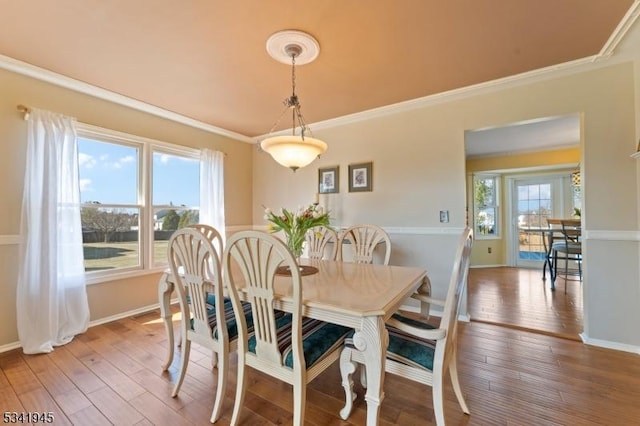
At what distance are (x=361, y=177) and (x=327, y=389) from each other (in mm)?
2461

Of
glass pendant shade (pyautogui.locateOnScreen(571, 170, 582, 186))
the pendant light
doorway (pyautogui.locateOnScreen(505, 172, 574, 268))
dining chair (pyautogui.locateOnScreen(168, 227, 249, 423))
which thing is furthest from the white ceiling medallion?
doorway (pyautogui.locateOnScreen(505, 172, 574, 268))

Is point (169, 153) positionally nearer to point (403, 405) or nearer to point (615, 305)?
point (403, 405)

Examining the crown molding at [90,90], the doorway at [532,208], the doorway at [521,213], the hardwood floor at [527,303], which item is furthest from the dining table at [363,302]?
the doorway at [532,208]

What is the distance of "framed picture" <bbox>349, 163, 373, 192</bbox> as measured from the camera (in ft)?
11.7

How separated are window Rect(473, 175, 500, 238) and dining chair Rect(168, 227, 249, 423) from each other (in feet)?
19.0

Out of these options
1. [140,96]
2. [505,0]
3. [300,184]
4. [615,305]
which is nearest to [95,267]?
[140,96]

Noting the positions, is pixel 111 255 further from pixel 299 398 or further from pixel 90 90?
pixel 299 398

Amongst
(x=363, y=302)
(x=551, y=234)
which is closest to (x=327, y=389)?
(x=363, y=302)

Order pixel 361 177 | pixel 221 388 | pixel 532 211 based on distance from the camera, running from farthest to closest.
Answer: pixel 532 211 < pixel 361 177 < pixel 221 388

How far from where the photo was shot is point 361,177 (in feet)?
11.9

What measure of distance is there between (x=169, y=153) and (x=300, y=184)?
179cm

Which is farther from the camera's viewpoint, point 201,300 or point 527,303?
point 527,303

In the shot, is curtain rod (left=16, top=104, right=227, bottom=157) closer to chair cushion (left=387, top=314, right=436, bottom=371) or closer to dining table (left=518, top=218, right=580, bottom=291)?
chair cushion (left=387, top=314, right=436, bottom=371)

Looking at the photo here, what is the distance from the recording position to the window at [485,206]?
601cm
